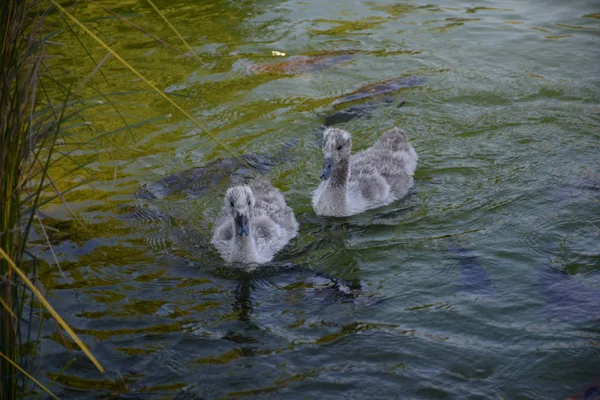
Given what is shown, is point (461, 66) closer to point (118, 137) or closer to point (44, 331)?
point (118, 137)

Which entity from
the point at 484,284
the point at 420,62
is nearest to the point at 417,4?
the point at 420,62

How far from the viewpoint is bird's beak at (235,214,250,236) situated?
566cm

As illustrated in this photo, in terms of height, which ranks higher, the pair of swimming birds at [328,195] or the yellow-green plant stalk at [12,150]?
the yellow-green plant stalk at [12,150]

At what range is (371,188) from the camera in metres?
6.95

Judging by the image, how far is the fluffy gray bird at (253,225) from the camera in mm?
5749

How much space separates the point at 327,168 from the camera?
6496 millimetres

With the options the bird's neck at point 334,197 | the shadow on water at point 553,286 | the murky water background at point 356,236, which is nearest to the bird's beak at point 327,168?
the bird's neck at point 334,197

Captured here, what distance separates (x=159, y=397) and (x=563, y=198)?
4093mm

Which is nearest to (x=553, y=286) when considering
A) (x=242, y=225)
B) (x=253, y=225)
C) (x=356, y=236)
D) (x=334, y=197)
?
(x=356, y=236)

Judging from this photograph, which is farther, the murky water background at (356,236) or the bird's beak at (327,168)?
the bird's beak at (327,168)

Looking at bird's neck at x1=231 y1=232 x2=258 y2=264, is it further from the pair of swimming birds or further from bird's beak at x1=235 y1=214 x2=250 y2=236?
bird's beak at x1=235 y1=214 x2=250 y2=236

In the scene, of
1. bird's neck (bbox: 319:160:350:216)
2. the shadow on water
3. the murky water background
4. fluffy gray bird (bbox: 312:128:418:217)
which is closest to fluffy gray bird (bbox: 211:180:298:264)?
the murky water background

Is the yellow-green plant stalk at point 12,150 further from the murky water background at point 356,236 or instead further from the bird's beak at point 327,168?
the bird's beak at point 327,168

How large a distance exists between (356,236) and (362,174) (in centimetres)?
98
